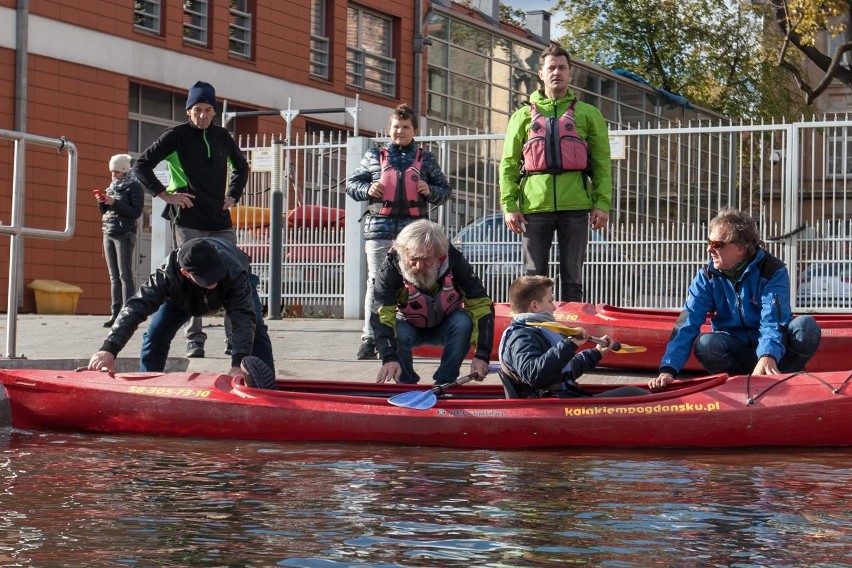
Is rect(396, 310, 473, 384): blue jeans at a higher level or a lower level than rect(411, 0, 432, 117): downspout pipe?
lower

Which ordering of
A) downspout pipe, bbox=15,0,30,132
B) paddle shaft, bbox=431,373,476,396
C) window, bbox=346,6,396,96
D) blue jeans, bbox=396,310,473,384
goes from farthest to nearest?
window, bbox=346,6,396,96 → downspout pipe, bbox=15,0,30,132 → blue jeans, bbox=396,310,473,384 → paddle shaft, bbox=431,373,476,396

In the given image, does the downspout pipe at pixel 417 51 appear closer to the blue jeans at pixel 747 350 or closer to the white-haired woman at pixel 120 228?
the white-haired woman at pixel 120 228

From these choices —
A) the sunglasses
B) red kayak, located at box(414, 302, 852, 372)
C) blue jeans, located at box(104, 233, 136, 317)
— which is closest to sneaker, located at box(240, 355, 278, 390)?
red kayak, located at box(414, 302, 852, 372)

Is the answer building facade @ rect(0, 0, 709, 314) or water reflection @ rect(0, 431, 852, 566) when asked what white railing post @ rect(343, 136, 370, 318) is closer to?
building facade @ rect(0, 0, 709, 314)

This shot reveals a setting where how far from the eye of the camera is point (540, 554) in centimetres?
446

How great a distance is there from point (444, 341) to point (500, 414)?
116 cm

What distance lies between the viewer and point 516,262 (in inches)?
593

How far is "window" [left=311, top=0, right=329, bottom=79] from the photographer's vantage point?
2728cm

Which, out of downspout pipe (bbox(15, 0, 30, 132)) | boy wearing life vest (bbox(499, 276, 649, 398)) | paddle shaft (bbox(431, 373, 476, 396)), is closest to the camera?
boy wearing life vest (bbox(499, 276, 649, 398))

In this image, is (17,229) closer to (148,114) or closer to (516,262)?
(516,262)

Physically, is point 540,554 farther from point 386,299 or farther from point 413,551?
point 386,299

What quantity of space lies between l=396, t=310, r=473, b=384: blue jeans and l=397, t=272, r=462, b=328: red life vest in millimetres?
64

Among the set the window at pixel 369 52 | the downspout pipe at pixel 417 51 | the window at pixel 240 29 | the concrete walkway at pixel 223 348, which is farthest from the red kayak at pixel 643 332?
the downspout pipe at pixel 417 51

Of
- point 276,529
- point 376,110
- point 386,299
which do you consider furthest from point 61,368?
point 376,110
